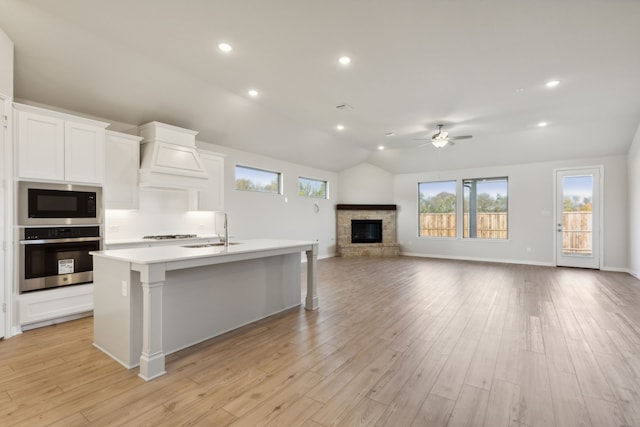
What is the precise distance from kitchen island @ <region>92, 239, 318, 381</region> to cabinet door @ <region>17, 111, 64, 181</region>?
141cm

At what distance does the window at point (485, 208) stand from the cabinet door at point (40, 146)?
8973mm

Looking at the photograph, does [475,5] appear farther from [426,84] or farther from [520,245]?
[520,245]

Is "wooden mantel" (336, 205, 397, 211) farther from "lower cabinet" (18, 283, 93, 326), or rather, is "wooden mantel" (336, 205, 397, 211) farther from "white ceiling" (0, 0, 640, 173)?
"lower cabinet" (18, 283, 93, 326)

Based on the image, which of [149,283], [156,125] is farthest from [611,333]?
[156,125]

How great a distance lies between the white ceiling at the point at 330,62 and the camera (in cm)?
292

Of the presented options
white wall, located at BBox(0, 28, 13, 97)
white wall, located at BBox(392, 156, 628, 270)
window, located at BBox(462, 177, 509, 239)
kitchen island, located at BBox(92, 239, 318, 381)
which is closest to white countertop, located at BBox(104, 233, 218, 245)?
kitchen island, located at BBox(92, 239, 318, 381)

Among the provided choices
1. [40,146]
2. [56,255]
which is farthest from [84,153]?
[56,255]

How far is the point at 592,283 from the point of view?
5805mm

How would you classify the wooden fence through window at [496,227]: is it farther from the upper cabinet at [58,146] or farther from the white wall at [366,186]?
the upper cabinet at [58,146]

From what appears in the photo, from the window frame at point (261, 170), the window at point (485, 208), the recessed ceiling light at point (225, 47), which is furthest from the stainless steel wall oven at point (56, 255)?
the window at point (485, 208)

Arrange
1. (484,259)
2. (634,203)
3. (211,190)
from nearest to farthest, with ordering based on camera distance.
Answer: (211,190) → (634,203) → (484,259)

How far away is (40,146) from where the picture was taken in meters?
3.45

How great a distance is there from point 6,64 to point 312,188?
6702 millimetres

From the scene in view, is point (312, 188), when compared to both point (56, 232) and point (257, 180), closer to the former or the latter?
point (257, 180)
